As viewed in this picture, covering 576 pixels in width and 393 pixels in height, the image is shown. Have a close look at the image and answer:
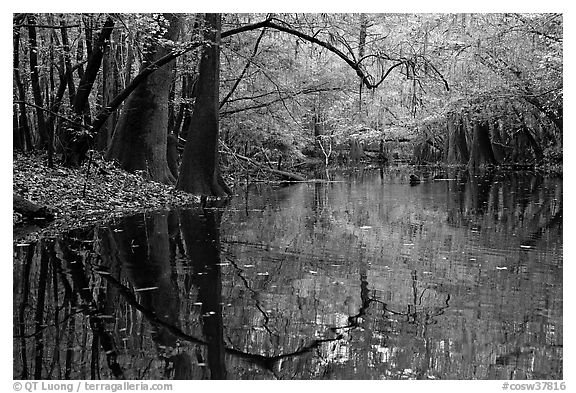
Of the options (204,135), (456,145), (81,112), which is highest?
(81,112)

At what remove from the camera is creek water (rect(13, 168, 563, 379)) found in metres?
4.13

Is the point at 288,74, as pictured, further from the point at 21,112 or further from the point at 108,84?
the point at 21,112

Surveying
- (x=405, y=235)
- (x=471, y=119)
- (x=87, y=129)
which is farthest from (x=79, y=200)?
(x=471, y=119)

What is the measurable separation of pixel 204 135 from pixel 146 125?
155 centimetres

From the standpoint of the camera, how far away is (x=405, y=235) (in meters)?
9.64

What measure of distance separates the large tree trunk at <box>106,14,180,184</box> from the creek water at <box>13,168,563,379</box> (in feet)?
20.6

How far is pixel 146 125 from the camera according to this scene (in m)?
15.8

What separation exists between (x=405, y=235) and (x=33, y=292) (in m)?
5.79

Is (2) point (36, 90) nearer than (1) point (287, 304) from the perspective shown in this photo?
No

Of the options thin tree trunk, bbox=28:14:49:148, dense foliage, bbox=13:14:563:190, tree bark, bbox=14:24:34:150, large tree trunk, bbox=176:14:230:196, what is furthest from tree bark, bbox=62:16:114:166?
large tree trunk, bbox=176:14:230:196

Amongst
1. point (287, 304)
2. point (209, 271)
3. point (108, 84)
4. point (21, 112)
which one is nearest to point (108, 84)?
point (108, 84)

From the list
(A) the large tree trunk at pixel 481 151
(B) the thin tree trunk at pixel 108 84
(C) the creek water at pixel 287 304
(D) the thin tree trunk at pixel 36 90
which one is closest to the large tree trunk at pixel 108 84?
(B) the thin tree trunk at pixel 108 84

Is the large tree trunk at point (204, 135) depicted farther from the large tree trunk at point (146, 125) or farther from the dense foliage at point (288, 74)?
the large tree trunk at point (146, 125)

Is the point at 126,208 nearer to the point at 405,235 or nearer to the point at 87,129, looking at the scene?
the point at 87,129
